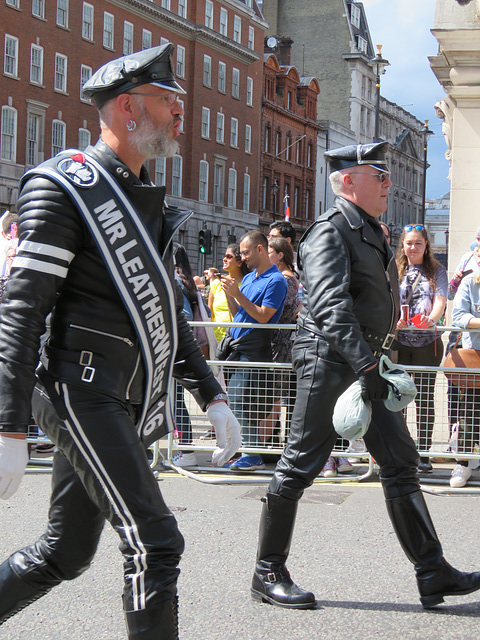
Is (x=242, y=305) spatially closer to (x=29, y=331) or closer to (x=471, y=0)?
(x=29, y=331)

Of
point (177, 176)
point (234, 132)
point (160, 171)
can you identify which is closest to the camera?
point (160, 171)

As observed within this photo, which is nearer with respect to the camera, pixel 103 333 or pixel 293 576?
pixel 103 333

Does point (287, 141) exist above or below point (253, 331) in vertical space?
above

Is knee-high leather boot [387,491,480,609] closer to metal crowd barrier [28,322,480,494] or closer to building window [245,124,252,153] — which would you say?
metal crowd barrier [28,322,480,494]

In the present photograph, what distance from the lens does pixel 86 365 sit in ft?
10.0

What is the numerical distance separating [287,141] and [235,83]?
995cm

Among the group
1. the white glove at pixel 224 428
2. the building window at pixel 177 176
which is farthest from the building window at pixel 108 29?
the white glove at pixel 224 428

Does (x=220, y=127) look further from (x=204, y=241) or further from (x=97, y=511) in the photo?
(x=97, y=511)

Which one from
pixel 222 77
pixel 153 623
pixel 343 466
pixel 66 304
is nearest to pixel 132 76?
pixel 66 304

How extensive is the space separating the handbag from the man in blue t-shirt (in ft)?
5.08

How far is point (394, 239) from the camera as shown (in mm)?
89125

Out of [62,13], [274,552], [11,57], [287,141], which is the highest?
[62,13]

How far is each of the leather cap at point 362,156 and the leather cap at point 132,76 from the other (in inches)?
64.2

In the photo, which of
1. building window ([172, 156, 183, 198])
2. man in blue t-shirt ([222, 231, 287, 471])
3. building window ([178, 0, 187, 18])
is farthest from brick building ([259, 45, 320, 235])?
man in blue t-shirt ([222, 231, 287, 471])
